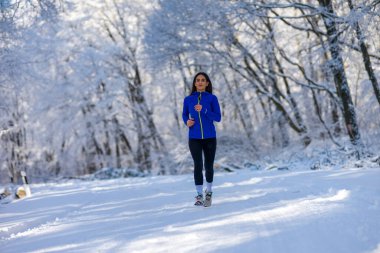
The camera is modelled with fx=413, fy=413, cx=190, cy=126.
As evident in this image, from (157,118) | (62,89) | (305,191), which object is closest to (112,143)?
(157,118)

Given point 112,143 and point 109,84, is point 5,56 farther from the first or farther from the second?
point 112,143

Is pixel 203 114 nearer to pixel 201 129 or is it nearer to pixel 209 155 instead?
pixel 201 129

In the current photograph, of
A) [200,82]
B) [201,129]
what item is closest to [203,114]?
[201,129]

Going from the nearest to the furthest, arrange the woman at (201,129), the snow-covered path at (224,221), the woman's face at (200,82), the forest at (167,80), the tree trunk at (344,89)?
the snow-covered path at (224,221) < the woman at (201,129) < the woman's face at (200,82) < the tree trunk at (344,89) < the forest at (167,80)

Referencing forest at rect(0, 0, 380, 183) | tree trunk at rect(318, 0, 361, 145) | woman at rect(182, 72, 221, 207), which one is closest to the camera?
woman at rect(182, 72, 221, 207)

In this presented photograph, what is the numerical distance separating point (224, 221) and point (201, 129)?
1502 millimetres

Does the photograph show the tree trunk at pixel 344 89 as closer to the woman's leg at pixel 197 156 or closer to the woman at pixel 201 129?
the woman at pixel 201 129

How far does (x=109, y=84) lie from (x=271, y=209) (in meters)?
18.4

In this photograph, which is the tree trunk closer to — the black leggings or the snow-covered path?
the snow-covered path

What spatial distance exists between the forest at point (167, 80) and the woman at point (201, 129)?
16.5 ft

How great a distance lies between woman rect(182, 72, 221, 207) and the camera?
16.9ft

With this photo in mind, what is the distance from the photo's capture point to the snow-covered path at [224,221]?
10.2 feet

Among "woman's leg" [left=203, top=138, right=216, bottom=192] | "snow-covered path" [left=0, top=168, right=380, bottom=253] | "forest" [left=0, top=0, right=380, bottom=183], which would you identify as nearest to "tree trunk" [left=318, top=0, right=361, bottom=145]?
"forest" [left=0, top=0, right=380, bottom=183]

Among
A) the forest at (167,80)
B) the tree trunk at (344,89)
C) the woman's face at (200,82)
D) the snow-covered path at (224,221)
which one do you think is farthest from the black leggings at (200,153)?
the tree trunk at (344,89)
